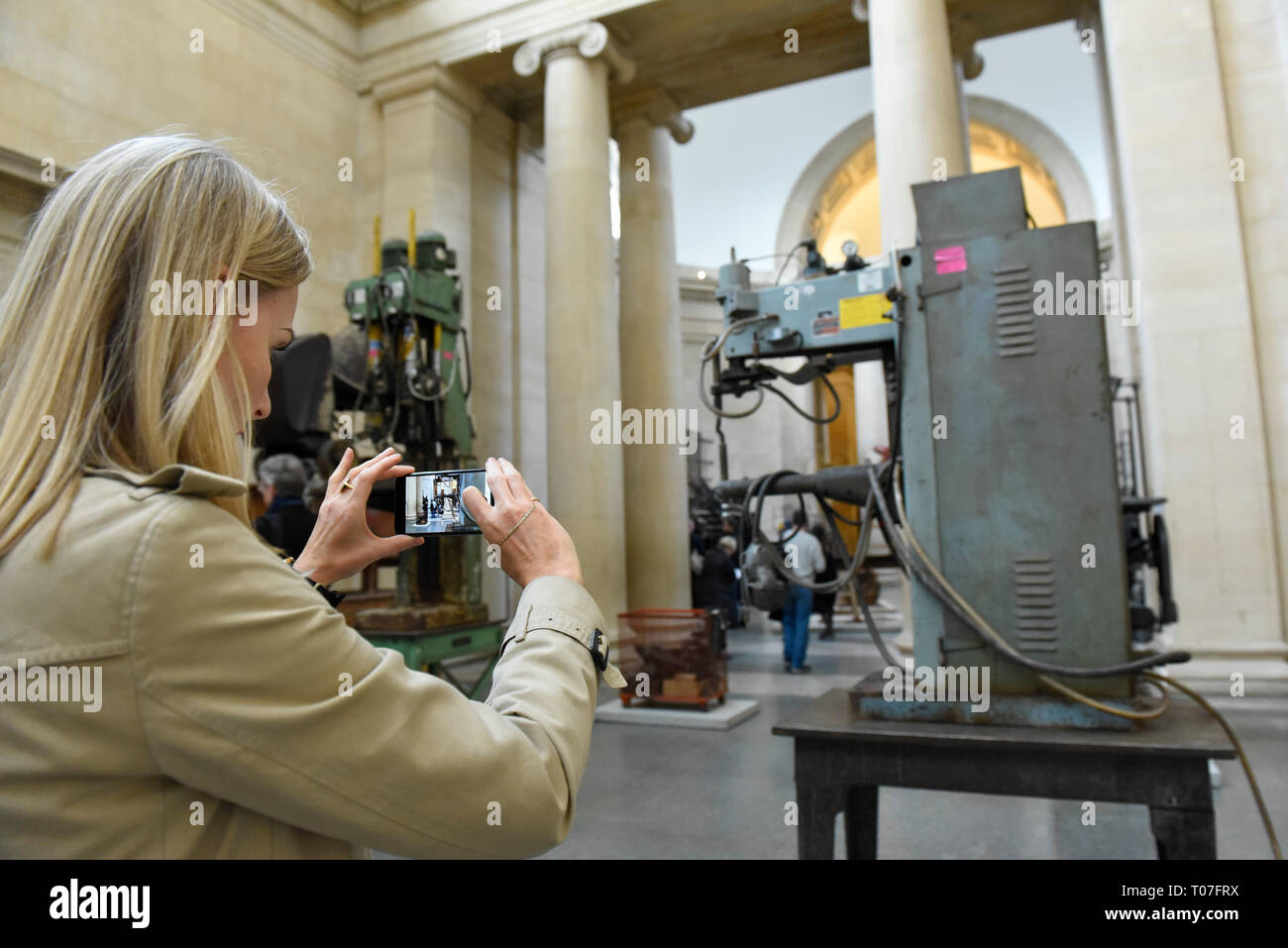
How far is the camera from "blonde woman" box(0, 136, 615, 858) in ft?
2.59

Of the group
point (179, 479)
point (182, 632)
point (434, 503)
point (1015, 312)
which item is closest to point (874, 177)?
point (1015, 312)

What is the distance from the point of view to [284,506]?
5.53 m

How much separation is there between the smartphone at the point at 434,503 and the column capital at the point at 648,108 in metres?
11.5

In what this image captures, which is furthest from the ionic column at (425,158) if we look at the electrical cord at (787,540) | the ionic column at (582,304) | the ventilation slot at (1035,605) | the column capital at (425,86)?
the ventilation slot at (1035,605)

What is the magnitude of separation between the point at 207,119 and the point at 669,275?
19.6 ft

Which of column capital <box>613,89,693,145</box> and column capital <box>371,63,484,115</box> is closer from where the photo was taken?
column capital <box>371,63,484,115</box>

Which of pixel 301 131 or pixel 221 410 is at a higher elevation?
pixel 301 131

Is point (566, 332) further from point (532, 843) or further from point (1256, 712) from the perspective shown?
point (532, 843)

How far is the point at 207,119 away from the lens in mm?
9023

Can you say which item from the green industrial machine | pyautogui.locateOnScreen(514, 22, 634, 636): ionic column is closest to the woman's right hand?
the green industrial machine

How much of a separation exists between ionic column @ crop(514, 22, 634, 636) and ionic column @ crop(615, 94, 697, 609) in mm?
1365

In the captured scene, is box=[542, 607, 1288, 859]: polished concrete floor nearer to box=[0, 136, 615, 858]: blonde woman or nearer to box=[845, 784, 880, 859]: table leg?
box=[845, 784, 880, 859]: table leg

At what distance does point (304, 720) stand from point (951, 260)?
2.73 m
